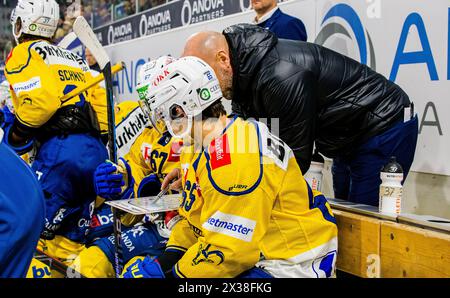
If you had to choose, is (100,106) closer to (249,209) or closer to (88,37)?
(88,37)

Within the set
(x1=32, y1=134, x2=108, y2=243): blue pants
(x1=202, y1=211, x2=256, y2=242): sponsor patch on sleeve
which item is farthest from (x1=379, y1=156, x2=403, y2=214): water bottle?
(x1=32, y1=134, x2=108, y2=243): blue pants

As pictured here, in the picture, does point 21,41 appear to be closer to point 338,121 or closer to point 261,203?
point 338,121

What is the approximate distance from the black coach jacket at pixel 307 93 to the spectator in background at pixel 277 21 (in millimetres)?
782

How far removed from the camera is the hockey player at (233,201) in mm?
1595

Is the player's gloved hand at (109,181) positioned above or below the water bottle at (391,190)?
below

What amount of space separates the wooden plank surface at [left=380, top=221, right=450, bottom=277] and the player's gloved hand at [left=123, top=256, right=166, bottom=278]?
0.67m

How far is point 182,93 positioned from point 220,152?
0.26m

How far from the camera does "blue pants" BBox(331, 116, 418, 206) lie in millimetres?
2305

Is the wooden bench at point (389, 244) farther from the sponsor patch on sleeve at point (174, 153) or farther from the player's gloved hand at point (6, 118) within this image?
the player's gloved hand at point (6, 118)

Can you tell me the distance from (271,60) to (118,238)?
2.85ft

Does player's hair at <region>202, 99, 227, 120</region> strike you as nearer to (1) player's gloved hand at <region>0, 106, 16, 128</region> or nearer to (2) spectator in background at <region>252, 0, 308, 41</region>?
(2) spectator in background at <region>252, 0, 308, 41</region>

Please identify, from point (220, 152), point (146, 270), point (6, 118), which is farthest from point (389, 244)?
point (6, 118)

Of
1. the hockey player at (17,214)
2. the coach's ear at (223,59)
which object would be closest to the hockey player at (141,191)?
the coach's ear at (223,59)

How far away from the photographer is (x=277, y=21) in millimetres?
3127
